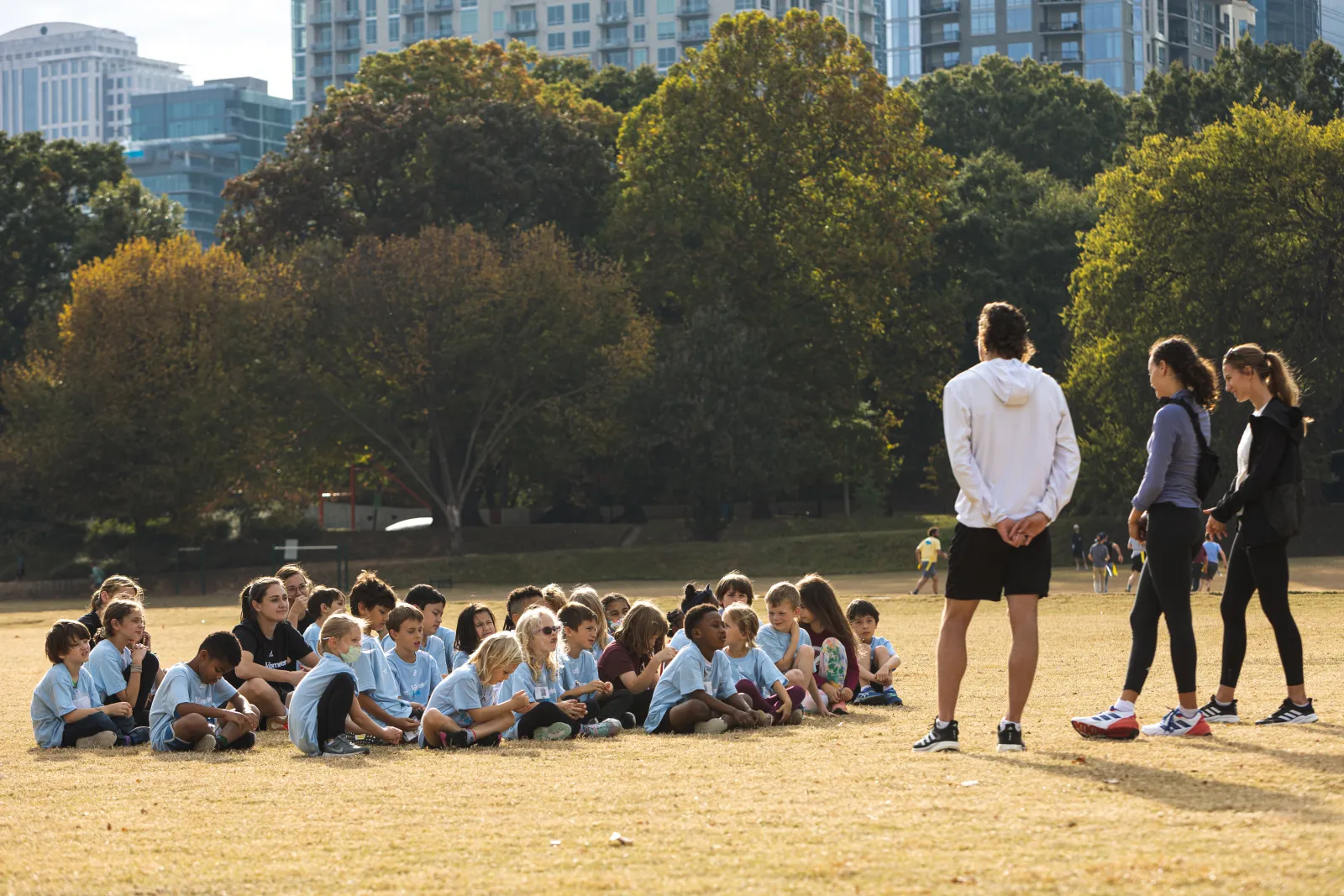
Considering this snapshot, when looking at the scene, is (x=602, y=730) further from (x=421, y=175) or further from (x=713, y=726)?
(x=421, y=175)

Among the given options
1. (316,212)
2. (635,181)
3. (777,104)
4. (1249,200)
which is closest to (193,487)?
(316,212)

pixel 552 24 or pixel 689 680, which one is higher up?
pixel 552 24

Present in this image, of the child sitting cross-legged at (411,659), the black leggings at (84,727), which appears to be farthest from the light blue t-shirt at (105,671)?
the child sitting cross-legged at (411,659)

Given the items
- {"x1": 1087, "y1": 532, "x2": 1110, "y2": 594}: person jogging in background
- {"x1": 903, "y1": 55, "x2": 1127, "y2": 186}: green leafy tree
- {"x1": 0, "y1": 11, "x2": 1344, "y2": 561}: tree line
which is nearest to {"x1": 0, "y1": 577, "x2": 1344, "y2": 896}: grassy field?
{"x1": 1087, "y1": 532, "x2": 1110, "y2": 594}: person jogging in background

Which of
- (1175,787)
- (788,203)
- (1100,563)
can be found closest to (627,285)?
(788,203)

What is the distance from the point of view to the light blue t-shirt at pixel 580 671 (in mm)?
13055

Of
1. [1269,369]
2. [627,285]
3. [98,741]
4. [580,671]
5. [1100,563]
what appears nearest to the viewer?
[1269,369]

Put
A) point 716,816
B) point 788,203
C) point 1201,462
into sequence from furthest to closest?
1. point 788,203
2. point 1201,462
3. point 716,816

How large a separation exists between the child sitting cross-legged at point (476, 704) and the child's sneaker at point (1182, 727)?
4320mm

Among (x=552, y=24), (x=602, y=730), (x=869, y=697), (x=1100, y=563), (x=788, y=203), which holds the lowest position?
(x=1100, y=563)

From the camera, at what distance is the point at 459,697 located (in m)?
12.3

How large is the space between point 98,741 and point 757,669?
15.9 feet

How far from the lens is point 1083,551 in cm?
5250

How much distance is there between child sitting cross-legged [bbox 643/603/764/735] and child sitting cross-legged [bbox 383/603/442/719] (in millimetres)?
2039
